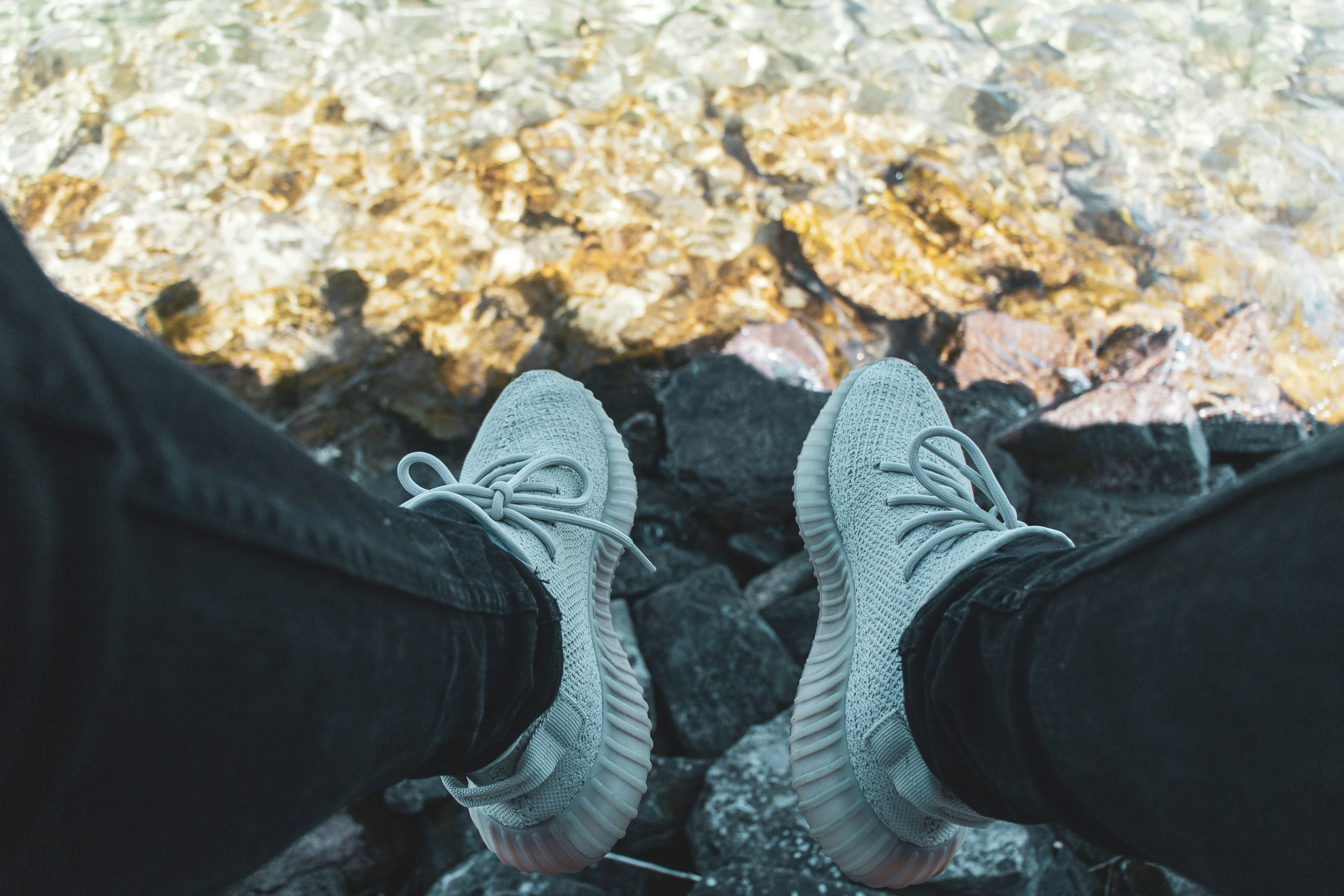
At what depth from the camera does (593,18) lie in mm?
3465

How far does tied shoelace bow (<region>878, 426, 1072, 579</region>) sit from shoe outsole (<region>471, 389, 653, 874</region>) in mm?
522

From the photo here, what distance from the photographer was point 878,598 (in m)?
1.38

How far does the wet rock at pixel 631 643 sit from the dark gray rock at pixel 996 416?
997mm

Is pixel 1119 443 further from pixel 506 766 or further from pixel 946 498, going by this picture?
pixel 506 766

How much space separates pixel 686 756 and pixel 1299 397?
226 cm

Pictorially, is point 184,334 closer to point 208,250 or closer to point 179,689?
point 208,250

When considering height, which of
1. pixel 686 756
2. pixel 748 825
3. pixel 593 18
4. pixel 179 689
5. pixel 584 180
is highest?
pixel 179 689

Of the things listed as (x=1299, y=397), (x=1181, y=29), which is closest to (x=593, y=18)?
(x=1181, y=29)

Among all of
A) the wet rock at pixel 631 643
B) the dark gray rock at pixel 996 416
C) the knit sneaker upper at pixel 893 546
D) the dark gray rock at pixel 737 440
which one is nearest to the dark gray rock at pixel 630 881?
the wet rock at pixel 631 643

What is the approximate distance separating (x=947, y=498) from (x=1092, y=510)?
1.00m

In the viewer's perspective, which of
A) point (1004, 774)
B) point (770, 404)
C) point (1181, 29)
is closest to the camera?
point (1004, 774)

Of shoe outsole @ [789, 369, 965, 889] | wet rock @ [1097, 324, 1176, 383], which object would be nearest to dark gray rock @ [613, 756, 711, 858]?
shoe outsole @ [789, 369, 965, 889]

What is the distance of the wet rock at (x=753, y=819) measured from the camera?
1.57 metres

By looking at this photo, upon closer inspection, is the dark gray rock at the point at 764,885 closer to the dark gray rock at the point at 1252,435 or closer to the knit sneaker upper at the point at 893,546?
the knit sneaker upper at the point at 893,546
